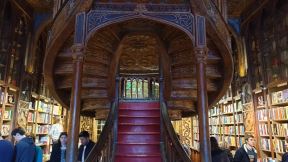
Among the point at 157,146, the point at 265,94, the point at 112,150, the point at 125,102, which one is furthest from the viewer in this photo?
the point at 265,94

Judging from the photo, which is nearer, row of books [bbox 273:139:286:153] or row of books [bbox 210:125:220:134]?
row of books [bbox 273:139:286:153]

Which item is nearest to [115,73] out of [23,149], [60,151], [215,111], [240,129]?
[60,151]

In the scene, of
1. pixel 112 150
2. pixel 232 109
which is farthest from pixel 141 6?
pixel 232 109


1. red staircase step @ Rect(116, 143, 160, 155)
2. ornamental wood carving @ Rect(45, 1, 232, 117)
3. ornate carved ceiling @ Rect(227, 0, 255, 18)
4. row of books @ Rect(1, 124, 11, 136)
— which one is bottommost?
red staircase step @ Rect(116, 143, 160, 155)

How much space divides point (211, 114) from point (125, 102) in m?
3.85

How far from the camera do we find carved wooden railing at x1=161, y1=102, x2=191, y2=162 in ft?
9.25

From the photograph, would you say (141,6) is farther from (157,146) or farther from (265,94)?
(265,94)

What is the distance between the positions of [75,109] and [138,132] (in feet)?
5.53

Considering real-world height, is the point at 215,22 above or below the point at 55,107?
above

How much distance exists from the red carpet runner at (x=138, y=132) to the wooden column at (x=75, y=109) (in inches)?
49.1

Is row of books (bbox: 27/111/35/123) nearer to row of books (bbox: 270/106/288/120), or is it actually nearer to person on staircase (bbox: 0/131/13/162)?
person on staircase (bbox: 0/131/13/162)

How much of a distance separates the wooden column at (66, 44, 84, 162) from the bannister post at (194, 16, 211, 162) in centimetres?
139

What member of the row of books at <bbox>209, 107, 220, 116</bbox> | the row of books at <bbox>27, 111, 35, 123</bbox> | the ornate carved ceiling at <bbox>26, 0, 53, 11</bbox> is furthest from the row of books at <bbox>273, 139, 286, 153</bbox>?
the ornate carved ceiling at <bbox>26, 0, 53, 11</bbox>

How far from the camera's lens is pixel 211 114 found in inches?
303
